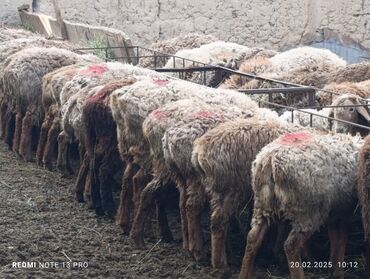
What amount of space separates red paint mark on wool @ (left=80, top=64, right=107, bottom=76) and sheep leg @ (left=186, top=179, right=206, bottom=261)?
10.0 feet

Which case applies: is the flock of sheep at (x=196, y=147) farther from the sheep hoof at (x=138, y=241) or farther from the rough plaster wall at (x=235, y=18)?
the rough plaster wall at (x=235, y=18)

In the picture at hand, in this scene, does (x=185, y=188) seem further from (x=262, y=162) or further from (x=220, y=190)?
(x=262, y=162)

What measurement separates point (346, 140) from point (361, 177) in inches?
25.0

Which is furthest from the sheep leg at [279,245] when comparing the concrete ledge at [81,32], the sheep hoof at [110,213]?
the concrete ledge at [81,32]

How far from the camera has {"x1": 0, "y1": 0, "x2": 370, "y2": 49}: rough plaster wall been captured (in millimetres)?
18375

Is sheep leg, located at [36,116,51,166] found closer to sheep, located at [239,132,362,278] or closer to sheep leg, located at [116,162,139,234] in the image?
sheep leg, located at [116,162,139,234]

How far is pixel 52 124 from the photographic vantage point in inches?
438

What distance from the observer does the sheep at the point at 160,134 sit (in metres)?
7.73

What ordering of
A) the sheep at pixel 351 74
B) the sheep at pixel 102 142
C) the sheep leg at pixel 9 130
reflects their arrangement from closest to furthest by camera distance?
1. the sheep at pixel 102 142
2. the sheep at pixel 351 74
3. the sheep leg at pixel 9 130

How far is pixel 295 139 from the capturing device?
672cm

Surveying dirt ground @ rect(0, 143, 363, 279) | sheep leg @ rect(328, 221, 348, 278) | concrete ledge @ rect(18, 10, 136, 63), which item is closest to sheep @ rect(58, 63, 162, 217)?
dirt ground @ rect(0, 143, 363, 279)

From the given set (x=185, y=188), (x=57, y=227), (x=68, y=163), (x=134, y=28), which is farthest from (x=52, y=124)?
(x=134, y=28)

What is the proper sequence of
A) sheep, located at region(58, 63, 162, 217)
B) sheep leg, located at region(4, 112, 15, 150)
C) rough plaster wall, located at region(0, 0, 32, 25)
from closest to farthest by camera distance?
sheep, located at region(58, 63, 162, 217) < sheep leg, located at region(4, 112, 15, 150) < rough plaster wall, located at region(0, 0, 32, 25)

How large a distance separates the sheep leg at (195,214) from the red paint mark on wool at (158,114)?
0.71m
